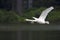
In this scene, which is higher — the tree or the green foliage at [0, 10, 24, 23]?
the tree

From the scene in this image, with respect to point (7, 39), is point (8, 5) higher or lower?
higher

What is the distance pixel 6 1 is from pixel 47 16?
8002 millimetres

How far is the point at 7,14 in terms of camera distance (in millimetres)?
16969

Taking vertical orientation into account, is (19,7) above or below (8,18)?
above

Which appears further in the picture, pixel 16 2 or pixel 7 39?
pixel 16 2

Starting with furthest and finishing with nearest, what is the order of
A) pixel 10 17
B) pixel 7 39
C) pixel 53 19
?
pixel 10 17 < pixel 53 19 < pixel 7 39

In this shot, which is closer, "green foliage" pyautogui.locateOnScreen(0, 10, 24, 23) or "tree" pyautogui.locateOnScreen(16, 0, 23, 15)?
"green foliage" pyautogui.locateOnScreen(0, 10, 24, 23)

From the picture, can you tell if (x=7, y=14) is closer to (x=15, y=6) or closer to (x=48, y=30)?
(x=15, y=6)

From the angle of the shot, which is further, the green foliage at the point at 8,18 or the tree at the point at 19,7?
the tree at the point at 19,7

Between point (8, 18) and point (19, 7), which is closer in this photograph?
point (8, 18)

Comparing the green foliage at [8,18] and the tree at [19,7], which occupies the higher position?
the tree at [19,7]

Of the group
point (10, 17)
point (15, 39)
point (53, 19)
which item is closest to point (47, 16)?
point (53, 19)

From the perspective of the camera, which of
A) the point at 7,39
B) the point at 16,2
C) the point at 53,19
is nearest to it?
the point at 7,39

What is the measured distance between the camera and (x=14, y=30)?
11195 mm
